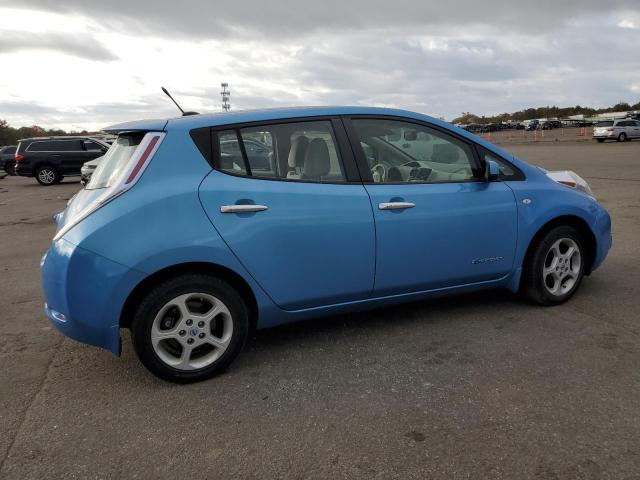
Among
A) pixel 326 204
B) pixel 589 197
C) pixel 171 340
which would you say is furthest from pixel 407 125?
pixel 171 340

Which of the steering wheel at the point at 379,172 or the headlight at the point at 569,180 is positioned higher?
the steering wheel at the point at 379,172

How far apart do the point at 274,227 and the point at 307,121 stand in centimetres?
79

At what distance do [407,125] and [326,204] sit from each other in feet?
3.11

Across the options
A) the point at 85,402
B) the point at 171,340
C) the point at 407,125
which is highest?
the point at 407,125

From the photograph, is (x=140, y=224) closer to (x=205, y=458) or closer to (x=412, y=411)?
(x=205, y=458)

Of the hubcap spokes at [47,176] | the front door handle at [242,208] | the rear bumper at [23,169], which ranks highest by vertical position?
the front door handle at [242,208]

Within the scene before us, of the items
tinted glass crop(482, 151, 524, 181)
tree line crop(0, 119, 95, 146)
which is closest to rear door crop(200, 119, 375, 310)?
tinted glass crop(482, 151, 524, 181)

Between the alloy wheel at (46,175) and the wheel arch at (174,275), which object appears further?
the alloy wheel at (46,175)

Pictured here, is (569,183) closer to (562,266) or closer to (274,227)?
(562,266)

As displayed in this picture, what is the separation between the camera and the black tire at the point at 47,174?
65.1ft

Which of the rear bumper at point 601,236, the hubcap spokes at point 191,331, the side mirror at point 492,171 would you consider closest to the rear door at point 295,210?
the hubcap spokes at point 191,331

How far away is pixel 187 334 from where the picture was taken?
10.1 feet

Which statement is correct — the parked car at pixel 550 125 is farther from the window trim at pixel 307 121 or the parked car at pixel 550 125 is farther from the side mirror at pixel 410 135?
the window trim at pixel 307 121

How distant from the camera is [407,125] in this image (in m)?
3.73
